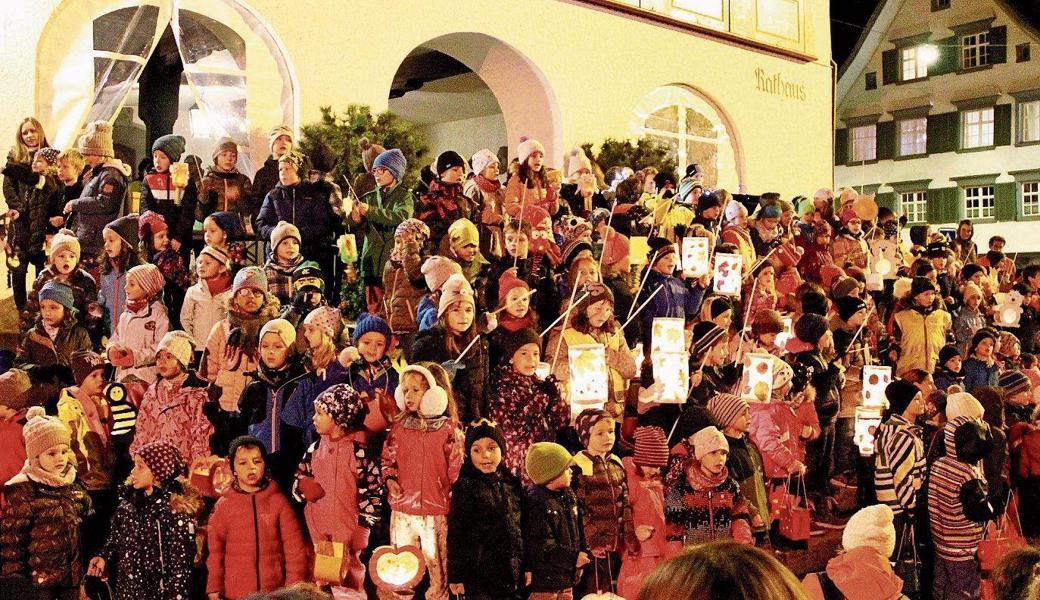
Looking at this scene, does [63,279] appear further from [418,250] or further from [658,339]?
[658,339]

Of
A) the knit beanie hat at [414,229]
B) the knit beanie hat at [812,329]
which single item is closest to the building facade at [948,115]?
the knit beanie hat at [812,329]

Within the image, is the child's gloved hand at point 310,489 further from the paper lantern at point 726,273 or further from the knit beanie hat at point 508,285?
the paper lantern at point 726,273

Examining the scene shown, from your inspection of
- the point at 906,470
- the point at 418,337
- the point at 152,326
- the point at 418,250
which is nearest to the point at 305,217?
the point at 418,250

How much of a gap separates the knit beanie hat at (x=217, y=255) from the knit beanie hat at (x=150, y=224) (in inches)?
33.9

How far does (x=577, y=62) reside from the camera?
16844 millimetres

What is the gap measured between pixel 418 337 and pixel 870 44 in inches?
1173

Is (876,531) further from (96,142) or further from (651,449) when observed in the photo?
(96,142)

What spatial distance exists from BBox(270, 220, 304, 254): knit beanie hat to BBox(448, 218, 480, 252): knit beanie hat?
3.92ft

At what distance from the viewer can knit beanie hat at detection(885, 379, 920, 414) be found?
27.6ft

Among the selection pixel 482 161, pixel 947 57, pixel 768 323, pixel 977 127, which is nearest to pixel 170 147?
pixel 482 161

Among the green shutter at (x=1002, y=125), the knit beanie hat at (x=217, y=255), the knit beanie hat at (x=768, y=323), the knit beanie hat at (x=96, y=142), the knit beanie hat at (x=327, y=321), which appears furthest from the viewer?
the green shutter at (x=1002, y=125)

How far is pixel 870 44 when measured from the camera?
111ft

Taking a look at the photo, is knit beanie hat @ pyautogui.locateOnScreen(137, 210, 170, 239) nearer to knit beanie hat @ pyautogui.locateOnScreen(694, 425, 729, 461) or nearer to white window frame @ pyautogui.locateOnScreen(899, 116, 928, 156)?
knit beanie hat @ pyautogui.locateOnScreen(694, 425, 729, 461)

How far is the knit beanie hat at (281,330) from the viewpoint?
693 centimetres
